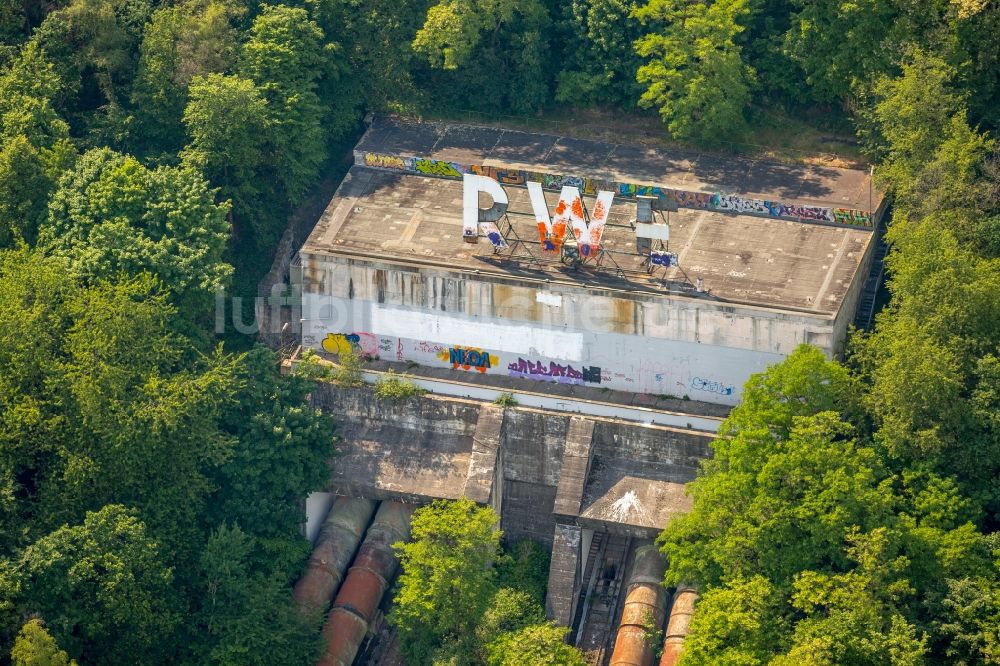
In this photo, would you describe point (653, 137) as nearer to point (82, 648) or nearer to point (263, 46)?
point (263, 46)

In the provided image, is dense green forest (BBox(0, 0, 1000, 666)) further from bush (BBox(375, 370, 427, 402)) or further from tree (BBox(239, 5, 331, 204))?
bush (BBox(375, 370, 427, 402))

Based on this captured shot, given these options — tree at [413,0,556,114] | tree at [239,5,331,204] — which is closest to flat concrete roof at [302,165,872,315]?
tree at [239,5,331,204]

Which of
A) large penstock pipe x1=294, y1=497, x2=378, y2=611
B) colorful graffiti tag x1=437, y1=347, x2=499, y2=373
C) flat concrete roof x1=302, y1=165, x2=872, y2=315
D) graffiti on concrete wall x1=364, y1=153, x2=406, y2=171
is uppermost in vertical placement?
graffiti on concrete wall x1=364, y1=153, x2=406, y2=171

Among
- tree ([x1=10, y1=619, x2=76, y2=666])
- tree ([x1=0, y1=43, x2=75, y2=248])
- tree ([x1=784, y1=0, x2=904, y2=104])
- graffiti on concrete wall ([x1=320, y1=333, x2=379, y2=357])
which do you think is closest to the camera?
tree ([x1=10, y1=619, x2=76, y2=666])

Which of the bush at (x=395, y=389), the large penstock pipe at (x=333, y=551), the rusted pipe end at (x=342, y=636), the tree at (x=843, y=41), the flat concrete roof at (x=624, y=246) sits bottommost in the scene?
the rusted pipe end at (x=342, y=636)

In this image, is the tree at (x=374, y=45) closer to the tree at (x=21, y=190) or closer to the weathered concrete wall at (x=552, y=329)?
the weathered concrete wall at (x=552, y=329)

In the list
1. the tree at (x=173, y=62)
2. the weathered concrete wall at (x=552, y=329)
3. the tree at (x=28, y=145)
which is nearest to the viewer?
the weathered concrete wall at (x=552, y=329)

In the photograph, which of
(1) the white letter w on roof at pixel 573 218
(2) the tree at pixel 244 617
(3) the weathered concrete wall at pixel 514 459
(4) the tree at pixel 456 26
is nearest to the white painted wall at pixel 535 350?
(3) the weathered concrete wall at pixel 514 459
